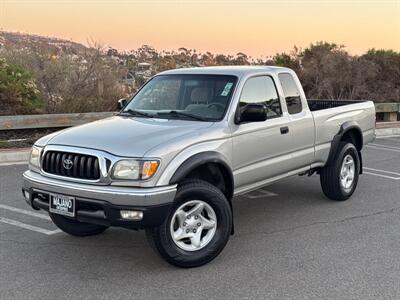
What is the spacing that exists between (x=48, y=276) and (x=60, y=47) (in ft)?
38.4

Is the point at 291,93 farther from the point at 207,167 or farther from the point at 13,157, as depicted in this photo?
the point at 13,157

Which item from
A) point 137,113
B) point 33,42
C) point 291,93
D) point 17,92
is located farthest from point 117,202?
point 33,42

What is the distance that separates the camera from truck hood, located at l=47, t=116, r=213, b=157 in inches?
166

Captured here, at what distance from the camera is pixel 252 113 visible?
5.00m

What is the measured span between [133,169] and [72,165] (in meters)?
0.59

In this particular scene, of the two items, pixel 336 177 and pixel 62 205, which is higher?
pixel 62 205

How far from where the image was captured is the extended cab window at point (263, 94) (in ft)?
17.8

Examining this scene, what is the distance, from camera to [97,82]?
1427cm

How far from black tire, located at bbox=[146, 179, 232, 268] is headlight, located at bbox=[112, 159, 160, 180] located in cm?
36

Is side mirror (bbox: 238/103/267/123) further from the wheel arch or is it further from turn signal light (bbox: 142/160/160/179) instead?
turn signal light (bbox: 142/160/160/179)

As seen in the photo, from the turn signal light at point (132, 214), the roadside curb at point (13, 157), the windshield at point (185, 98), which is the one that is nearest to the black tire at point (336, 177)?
the windshield at point (185, 98)

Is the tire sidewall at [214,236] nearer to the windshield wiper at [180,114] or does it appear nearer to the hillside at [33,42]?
the windshield wiper at [180,114]

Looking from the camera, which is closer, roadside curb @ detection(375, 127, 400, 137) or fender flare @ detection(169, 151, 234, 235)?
fender flare @ detection(169, 151, 234, 235)

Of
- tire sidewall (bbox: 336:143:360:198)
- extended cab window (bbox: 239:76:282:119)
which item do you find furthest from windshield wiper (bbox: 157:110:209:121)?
tire sidewall (bbox: 336:143:360:198)
